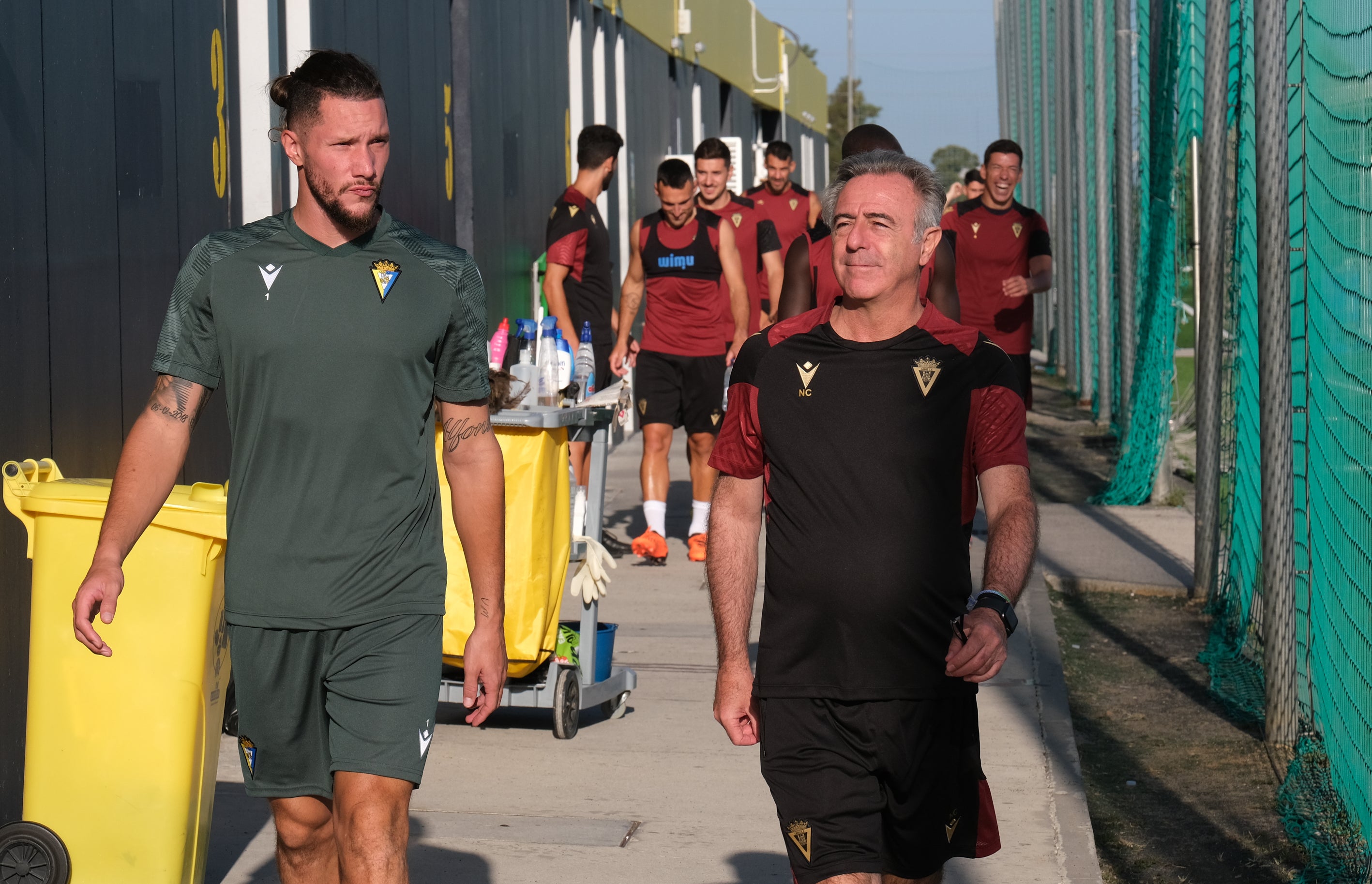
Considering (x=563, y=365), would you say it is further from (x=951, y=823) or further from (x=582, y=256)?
(x=951, y=823)

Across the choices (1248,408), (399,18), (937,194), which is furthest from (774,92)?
(937,194)

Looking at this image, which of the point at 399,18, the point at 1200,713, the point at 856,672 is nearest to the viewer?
the point at 856,672

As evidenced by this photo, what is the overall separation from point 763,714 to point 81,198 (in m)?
3.24

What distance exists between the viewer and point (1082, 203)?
19031mm

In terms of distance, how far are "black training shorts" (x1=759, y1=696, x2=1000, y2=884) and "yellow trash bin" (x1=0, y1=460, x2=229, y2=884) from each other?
1706 millimetres

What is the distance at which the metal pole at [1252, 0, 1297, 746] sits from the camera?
20.3 ft

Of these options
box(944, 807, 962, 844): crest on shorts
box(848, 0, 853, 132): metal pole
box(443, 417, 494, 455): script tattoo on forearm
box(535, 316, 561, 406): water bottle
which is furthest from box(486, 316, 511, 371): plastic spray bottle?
box(848, 0, 853, 132): metal pole

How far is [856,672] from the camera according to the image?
326 cm

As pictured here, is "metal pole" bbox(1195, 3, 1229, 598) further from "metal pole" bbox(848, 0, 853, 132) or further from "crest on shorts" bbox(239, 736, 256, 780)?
"metal pole" bbox(848, 0, 853, 132)

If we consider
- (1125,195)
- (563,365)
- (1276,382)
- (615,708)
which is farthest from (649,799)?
(1125,195)

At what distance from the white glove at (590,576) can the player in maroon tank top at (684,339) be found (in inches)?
133

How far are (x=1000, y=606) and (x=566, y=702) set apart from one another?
338cm

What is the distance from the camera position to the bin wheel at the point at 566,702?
6168mm

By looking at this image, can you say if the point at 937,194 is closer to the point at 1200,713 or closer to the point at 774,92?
the point at 1200,713
